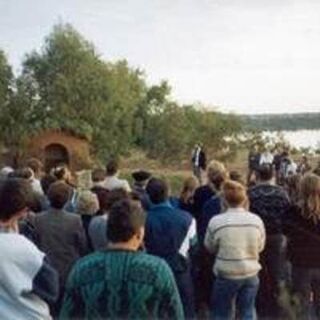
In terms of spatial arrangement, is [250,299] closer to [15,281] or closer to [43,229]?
[43,229]

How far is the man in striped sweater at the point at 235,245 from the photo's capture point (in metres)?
8.30

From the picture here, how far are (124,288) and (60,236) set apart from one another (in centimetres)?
361

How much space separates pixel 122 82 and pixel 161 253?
43.5m

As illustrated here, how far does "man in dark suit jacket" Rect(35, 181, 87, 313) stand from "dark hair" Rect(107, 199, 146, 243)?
3.37m

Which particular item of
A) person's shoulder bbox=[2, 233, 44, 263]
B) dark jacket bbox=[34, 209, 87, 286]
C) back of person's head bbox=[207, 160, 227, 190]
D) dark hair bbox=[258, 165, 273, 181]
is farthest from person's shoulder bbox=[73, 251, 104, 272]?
back of person's head bbox=[207, 160, 227, 190]

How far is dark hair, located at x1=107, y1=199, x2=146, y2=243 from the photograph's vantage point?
5.01m

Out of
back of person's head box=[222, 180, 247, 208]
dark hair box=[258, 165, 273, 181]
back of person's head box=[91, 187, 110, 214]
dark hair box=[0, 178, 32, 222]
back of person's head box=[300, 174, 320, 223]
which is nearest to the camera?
dark hair box=[0, 178, 32, 222]

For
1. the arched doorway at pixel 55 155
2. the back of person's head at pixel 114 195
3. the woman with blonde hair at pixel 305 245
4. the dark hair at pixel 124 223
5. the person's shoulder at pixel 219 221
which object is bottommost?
the arched doorway at pixel 55 155

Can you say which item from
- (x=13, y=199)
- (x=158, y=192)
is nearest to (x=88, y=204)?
(x=158, y=192)

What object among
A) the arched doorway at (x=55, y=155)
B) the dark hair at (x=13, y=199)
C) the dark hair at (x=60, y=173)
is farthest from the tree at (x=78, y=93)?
the dark hair at (x=13, y=199)

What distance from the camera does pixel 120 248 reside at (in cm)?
502

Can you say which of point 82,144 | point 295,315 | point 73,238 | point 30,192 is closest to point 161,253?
point 73,238

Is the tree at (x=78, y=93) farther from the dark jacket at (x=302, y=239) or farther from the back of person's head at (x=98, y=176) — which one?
the dark jacket at (x=302, y=239)

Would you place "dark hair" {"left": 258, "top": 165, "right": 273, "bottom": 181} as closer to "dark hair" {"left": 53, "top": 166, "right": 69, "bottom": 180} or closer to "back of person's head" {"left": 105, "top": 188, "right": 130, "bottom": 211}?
"back of person's head" {"left": 105, "top": 188, "right": 130, "bottom": 211}
